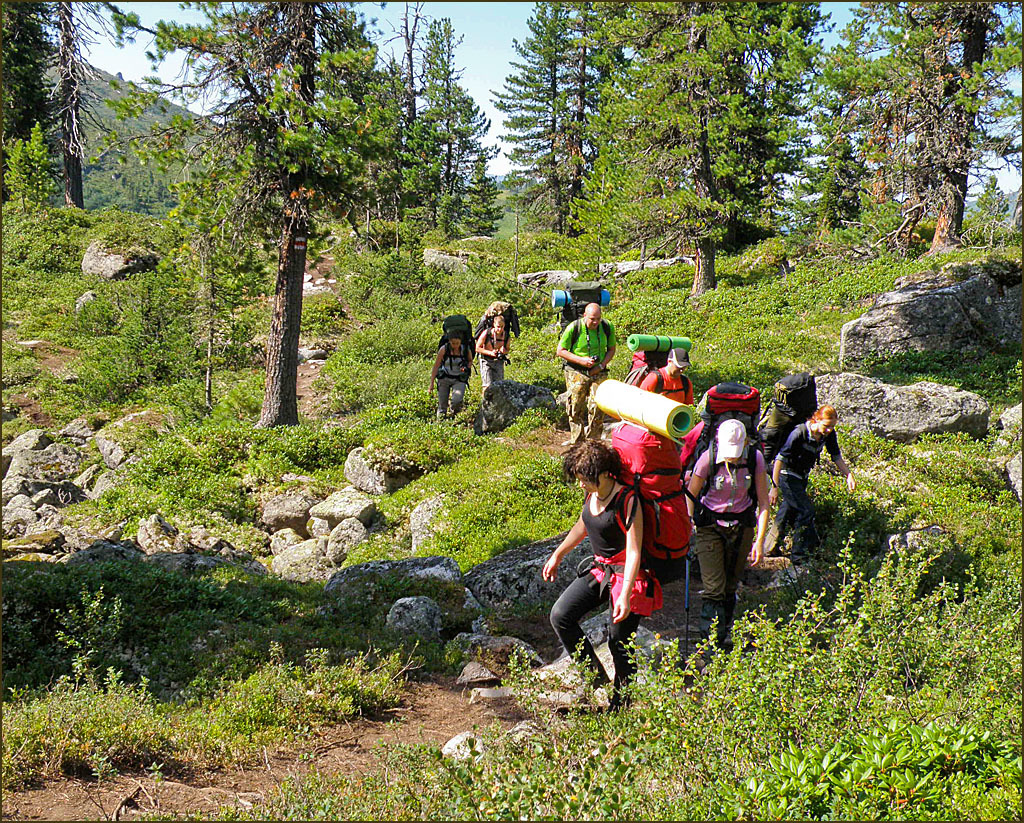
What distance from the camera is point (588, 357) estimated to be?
8820 mm

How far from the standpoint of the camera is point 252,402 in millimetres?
14945

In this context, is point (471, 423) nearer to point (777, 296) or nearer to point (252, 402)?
point (252, 402)

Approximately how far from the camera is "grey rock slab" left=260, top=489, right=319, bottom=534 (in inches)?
416

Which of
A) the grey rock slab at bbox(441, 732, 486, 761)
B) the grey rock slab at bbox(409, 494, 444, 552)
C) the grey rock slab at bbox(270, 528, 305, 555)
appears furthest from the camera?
the grey rock slab at bbox(270, 528, 305, 555)

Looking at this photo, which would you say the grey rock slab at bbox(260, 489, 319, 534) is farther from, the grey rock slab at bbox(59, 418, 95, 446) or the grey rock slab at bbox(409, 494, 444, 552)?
the grey rock slab at bbox(59, 418, 95, 446)

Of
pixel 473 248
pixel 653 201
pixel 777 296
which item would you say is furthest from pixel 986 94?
pixel 473 248

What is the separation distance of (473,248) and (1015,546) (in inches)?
1072

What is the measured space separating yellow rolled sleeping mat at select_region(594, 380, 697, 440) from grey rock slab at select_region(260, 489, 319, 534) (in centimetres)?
655

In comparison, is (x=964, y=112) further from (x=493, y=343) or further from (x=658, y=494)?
(x=658, y=494)

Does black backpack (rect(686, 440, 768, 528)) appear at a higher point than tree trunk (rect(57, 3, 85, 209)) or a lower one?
lower

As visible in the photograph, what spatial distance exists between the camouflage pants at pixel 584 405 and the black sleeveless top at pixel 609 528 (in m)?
4.09

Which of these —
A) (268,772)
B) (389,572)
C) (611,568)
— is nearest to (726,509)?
(611,568)

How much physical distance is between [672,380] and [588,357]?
2.00 m

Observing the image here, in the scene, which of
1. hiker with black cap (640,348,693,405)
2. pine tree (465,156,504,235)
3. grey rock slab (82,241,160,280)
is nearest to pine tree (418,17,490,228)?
pine tree (465,156,504,235)
